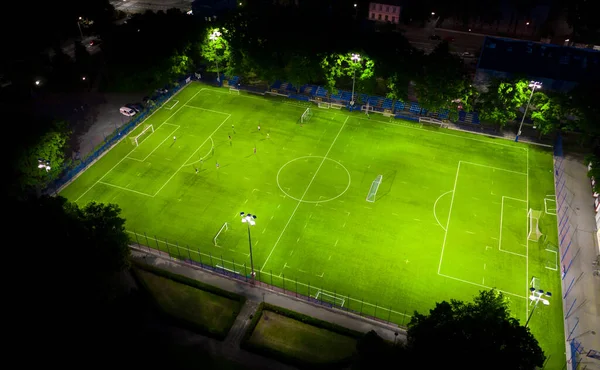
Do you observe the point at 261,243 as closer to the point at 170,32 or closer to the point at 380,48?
the point at 380,48

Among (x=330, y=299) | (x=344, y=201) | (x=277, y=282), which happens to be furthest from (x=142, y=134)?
(x=330, y=299)

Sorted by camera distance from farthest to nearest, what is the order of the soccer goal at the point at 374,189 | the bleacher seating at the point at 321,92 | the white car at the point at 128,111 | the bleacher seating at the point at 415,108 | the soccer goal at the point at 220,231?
the bleacher seating at the point at 321,92, the bleacher seating at the point at 415,108, the white car at the point at 128,111, the soccer goal at the point at 374,189, the soccer goal at the point at 220,231

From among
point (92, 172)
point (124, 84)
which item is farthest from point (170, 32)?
point (92, 172)

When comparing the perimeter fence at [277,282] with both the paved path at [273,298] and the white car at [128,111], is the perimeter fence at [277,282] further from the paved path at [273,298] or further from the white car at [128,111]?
the white car at [128,111]

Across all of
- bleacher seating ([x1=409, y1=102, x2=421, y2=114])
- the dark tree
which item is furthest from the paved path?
bleacher seating ([x1=409, y1=102, x2=421, y2=114])

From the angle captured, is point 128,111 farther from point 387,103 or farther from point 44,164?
point 387,103

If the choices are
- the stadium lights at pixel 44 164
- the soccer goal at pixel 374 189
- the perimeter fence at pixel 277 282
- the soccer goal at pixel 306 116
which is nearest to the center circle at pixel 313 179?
the soccer goal at pixel 374 189
